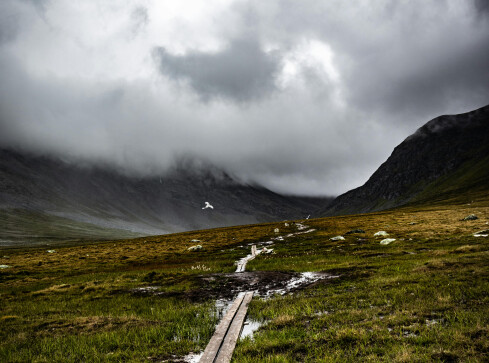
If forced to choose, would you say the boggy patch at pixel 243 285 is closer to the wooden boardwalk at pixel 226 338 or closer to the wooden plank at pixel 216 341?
the wooden boardwalk at pixel 226 338

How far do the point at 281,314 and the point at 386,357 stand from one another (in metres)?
6.61

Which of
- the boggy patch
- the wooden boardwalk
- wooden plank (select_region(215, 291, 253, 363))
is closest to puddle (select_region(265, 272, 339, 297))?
the boggy patch

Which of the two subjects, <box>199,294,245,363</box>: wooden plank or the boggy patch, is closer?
<box>199,294,245,363</box>: wooden plank

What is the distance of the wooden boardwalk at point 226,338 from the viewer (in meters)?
10.2

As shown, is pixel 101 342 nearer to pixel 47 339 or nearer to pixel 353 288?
pixel 47 339

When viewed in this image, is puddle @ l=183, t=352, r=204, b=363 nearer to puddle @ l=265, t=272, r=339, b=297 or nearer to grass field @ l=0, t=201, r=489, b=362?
grass field @ l=0, t=201, r=489, b=362

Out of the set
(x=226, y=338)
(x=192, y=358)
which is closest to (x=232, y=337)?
(x=226, y=338)

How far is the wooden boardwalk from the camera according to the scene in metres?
10.2

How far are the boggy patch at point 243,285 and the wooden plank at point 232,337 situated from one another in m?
5.36

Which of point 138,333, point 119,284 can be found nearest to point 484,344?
point 138,333

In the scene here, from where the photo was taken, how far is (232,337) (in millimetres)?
12102

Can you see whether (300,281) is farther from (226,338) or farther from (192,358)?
(192,358)

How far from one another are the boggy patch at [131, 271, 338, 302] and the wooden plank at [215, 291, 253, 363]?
17.6 ft

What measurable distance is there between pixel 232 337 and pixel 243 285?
520 inches
